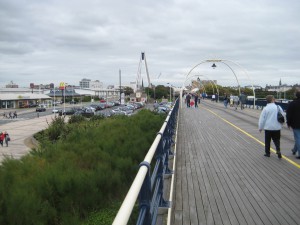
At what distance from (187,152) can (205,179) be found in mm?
2991

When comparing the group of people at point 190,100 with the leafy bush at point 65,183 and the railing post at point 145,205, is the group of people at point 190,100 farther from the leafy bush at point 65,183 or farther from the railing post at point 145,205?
the railing post at point 145,205

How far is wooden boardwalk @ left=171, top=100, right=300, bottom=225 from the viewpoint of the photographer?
16.6 feet

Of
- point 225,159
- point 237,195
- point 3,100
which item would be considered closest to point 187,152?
point 225,159

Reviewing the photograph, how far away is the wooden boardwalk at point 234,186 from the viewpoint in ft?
16.6

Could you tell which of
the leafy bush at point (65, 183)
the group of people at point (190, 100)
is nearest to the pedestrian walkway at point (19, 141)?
the group of people at point (190, 100)

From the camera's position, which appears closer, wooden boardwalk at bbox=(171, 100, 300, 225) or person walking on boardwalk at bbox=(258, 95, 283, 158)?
wooden boardwalk at bbox=(171, 100, 300, 225)

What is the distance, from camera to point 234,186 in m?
6.52

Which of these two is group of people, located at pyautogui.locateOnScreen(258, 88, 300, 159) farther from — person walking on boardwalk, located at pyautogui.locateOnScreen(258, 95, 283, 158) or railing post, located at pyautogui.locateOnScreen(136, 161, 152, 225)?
railing post, located at pyautogui.locateOnScreen(136, 161, 152, 225)

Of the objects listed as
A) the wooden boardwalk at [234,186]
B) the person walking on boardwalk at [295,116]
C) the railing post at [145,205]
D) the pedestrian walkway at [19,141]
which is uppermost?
the person walking on boardwalk at [295,116]

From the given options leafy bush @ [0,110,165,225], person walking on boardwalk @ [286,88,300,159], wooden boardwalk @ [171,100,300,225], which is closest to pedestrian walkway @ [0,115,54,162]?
leafy bush @ [0,110,165,225]

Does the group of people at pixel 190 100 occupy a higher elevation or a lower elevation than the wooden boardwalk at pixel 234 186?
higher

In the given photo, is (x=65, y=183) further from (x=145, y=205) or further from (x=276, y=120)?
(x=276, y=120)

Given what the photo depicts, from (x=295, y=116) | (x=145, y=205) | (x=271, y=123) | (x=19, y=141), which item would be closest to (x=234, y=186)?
(x=271, y=123)

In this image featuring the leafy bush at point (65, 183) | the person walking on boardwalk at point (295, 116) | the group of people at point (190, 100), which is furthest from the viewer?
the group of people at point (190, 100)
